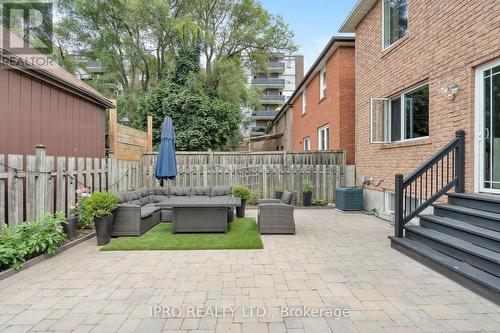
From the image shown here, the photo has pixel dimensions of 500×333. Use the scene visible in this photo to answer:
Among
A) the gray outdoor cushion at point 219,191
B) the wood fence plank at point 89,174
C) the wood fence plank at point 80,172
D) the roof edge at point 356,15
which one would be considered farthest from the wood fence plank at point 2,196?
the roof edge at point 356,15

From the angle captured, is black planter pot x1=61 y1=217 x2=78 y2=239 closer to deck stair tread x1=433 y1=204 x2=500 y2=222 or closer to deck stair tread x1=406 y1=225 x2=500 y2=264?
deck stair tread x1=406 y1=225 x2=500 y2=264

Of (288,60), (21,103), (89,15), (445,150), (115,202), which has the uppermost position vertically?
(288,60)

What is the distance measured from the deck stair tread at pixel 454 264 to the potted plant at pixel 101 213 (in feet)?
17.3

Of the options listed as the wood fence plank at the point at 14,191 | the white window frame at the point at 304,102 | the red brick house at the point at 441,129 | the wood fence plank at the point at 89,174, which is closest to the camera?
the red brick house at the point at 441,129

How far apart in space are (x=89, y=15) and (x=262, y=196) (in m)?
19.1

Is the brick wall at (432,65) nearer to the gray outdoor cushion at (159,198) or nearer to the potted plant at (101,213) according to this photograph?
the gray outdoor cushion at (159,198)

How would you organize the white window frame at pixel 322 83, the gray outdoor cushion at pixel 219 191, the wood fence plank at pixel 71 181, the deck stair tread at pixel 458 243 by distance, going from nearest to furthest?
the deck stair tread at pixel 458 243 → the wood fence plank at pixel 71 181 → the gray outdoor cushion at pixel 219 191 → the white window frame at pixel 322 83

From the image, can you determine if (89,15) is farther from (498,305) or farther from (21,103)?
(498,305)

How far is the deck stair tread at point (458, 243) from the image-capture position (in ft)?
12.3

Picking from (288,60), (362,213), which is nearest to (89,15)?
(362,213)

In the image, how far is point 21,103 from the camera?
6066 mm

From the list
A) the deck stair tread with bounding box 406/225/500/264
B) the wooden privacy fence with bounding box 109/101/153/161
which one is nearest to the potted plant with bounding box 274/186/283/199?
the wooden privacy fence with bounding box 109/101/153/161

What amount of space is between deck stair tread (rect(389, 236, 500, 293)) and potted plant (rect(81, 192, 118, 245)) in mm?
5272

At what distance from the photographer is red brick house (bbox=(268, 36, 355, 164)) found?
35.9 feet
